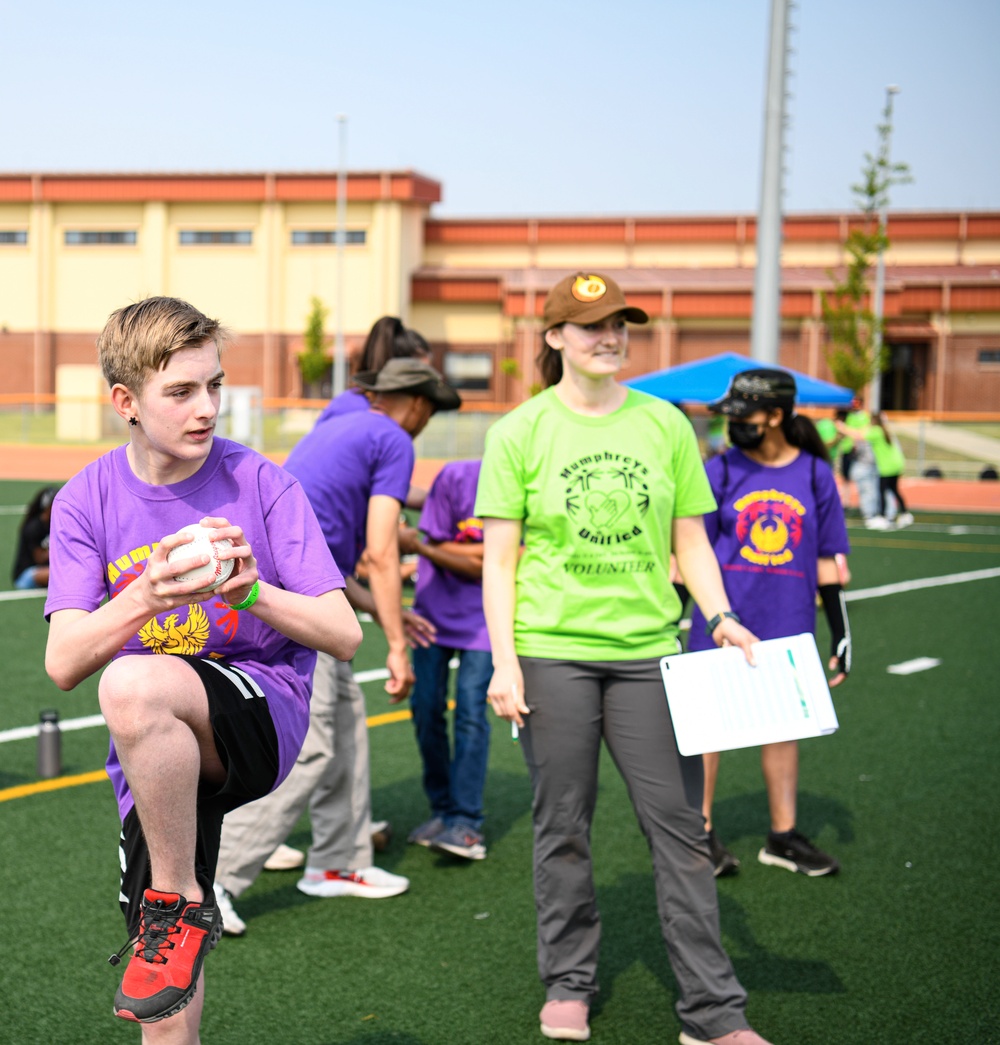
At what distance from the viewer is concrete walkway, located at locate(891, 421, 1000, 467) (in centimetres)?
3169

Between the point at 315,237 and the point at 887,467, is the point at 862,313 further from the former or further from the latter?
the point at 315,237

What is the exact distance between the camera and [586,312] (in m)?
3.79

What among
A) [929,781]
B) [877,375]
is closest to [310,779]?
[929,781]

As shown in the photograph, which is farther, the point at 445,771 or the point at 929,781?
the point at 929,781

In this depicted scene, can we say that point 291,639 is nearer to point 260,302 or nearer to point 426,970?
point 426,970

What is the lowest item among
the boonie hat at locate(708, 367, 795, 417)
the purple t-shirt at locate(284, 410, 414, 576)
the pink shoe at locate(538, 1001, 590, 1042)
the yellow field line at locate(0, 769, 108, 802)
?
the yellow field line at locate(0, 769, 108, 802)

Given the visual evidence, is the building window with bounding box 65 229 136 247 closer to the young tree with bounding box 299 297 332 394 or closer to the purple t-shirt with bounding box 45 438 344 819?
the young tree with bounding box 299 297 332 394

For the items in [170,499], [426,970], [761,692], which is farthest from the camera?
[426,970]

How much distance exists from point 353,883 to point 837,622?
2.26 meters

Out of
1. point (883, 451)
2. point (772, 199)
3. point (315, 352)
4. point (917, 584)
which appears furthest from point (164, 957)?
point (315, 352)

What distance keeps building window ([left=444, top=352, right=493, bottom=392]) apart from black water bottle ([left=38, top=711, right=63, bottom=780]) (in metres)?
50.0

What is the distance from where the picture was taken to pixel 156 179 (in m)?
54.5

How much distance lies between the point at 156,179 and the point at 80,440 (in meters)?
21.8

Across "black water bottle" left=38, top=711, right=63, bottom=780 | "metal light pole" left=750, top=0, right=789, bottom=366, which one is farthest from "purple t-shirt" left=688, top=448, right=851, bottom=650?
"metal light pole" left=750, top=0, right=789, bottom=366
